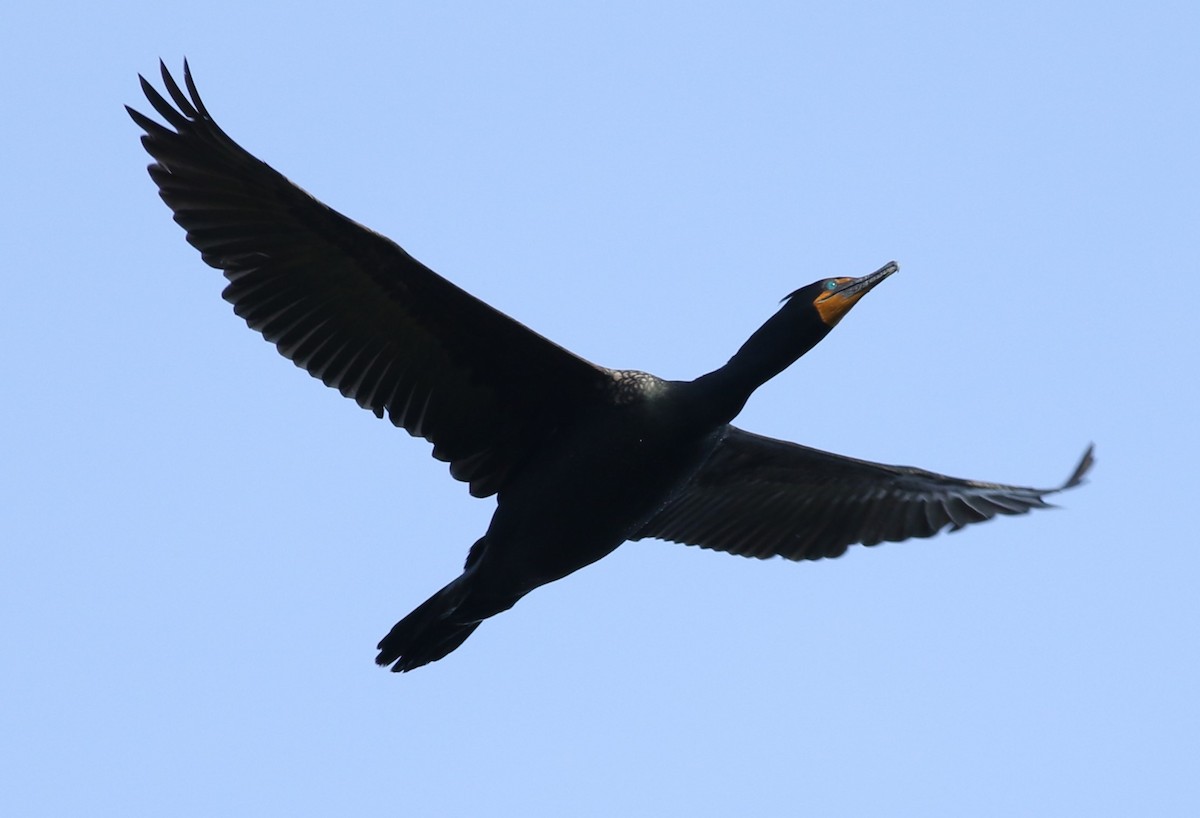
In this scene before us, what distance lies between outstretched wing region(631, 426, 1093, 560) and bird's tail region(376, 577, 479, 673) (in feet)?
5.28

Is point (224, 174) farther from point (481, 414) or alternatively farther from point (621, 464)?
point (621, 464)

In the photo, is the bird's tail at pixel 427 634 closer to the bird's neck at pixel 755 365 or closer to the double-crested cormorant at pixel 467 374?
the double-crested cormorant at pixel 467 374

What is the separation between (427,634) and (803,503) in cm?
277

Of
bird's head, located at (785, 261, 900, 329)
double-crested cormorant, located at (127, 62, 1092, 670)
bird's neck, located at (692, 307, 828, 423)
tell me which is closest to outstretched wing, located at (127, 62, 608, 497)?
double-crested cormorant, located at (127, 62, 1092, 670)

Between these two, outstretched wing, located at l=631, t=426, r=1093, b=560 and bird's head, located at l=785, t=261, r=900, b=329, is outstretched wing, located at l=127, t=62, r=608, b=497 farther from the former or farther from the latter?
outstretched wing, located at l=631, t=426, r=1093, b=560

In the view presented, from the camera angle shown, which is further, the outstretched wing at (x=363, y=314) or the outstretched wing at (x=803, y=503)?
the outstretched wing at (x=803, y=503)

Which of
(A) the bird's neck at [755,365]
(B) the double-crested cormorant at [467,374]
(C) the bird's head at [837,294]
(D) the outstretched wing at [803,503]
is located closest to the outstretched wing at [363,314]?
(B) the double-crested cormorant at [467,374]

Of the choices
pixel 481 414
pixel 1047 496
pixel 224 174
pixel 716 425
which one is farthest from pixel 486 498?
pixel 1047 496

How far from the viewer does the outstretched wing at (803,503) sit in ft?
37.6

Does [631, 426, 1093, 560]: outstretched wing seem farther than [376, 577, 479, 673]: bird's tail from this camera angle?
Yes

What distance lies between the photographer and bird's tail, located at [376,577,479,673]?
10484 mm

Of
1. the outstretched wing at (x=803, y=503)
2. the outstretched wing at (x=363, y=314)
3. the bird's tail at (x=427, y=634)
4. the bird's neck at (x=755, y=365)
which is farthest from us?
the outstretched wing at (x=803, y=503)

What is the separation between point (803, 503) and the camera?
38.8ft

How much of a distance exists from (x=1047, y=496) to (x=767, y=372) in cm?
225
